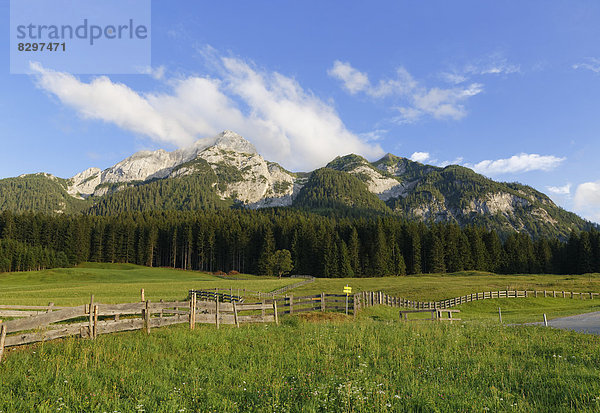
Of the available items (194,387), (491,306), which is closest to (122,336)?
(194,387)

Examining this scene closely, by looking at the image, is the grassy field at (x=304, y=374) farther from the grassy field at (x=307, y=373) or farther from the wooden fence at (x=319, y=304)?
the wooden fence at (x=319, y=304)

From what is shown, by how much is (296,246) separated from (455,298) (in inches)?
2863

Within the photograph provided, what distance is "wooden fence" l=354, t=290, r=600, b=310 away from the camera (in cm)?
3272

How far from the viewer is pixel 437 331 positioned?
51.8ft

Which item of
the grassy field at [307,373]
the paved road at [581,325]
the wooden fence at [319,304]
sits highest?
the grassy field at [307,373]

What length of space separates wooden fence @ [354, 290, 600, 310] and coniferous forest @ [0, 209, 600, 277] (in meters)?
51.8

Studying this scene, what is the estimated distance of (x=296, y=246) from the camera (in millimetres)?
110125

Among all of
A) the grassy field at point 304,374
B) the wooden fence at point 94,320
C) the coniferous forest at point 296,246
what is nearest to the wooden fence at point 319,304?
the wooden fence at point 94,320

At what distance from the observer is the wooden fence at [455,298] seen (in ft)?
107

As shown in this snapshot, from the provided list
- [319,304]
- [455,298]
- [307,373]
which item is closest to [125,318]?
[319,304]

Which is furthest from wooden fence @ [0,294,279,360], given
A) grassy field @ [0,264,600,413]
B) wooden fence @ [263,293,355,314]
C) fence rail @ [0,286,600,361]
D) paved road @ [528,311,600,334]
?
paved road @ [528,311,600,334]

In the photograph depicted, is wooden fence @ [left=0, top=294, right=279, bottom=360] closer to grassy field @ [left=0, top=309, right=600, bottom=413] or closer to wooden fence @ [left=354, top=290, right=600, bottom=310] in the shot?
grassy field @ [left=0, top=309, right=600, bottom=413]

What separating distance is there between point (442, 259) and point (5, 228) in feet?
432

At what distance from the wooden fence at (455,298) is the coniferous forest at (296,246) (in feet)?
170
